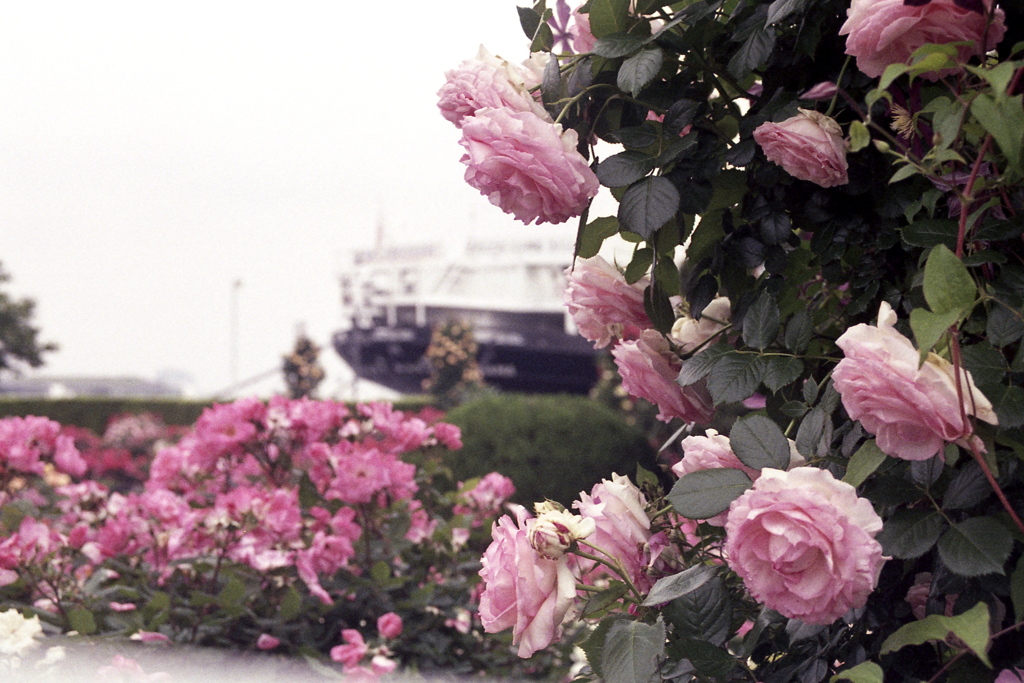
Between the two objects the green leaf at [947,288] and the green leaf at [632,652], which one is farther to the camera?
the green leaf at [632,652]

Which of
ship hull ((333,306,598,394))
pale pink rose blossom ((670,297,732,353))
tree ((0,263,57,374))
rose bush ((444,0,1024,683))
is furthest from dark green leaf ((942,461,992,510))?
tree ((0,263,57,374))

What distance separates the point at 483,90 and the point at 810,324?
39 cm

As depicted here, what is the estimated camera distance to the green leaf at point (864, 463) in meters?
0.60

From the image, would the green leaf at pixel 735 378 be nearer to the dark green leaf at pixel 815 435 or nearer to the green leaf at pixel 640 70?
the dark green leaf at pixel 815 435

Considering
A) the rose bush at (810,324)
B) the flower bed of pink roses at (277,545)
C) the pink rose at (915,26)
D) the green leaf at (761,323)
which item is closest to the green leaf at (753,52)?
the rose bush at (810,324)

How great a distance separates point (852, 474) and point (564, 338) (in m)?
20.0

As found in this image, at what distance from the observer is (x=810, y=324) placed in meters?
0.83

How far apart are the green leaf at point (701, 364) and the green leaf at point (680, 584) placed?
7.1 inches

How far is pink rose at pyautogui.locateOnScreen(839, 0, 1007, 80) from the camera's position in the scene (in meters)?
0.63

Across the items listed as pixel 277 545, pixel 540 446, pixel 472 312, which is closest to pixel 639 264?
pixel 277 545

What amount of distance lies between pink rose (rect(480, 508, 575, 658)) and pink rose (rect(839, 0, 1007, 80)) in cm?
47

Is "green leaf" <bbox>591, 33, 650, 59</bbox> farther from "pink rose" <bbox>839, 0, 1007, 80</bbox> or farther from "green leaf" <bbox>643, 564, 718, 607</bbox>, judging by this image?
"green leaf" <bbox>643, 564, 718, 607</bbox>

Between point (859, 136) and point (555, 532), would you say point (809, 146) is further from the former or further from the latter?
point (555, 532)

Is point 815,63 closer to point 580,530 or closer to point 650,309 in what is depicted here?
point 650,309
